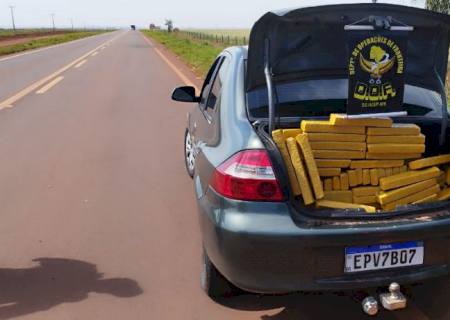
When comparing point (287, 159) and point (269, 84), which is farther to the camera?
point (269, 84)

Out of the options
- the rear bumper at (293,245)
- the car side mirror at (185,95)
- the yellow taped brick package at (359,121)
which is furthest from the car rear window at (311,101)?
the car side mirror at (185,95)

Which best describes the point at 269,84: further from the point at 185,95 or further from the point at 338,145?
the point at 185,95

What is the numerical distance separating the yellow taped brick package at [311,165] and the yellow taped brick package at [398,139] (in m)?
0.45

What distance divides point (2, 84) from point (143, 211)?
1281cm

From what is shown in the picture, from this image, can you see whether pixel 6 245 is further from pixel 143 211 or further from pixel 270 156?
pixel 270 156

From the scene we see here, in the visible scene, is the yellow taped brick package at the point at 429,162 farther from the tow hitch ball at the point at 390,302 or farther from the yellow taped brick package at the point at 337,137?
the tow hitch ball at the point at 390,302

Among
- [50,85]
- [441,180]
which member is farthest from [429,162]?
[50,85]

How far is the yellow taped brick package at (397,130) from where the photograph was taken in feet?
9.89

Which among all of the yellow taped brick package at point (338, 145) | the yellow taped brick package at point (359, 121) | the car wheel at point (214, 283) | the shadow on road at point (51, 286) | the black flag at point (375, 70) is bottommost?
the shadow on road at point (51, 286)

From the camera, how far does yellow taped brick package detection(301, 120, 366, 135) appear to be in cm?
293

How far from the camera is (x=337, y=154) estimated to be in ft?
9.82

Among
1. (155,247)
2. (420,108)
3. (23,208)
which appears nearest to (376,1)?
(420,108)

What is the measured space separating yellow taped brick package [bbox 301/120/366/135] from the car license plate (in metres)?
0.72

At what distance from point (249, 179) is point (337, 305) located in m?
1.06
